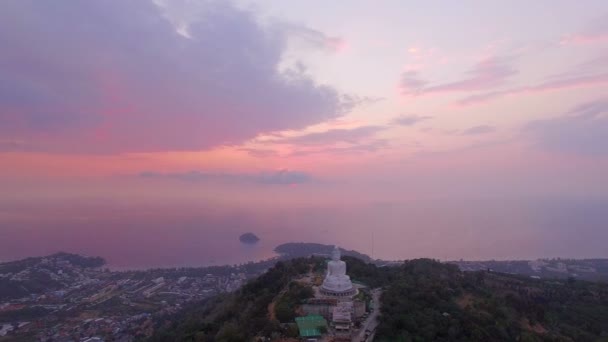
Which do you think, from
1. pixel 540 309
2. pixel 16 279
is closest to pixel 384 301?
pixel 540 309

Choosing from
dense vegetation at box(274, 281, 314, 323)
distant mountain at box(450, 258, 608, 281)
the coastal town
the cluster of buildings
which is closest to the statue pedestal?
dense vegetation at box(274, 281, 314, 323)

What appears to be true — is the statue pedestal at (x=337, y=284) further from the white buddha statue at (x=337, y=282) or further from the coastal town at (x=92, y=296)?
the coastal town at (x=92, y=296)

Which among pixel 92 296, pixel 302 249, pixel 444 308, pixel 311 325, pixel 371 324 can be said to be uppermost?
pixel 444 308

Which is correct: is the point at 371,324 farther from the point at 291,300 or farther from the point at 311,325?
the point at 291,300

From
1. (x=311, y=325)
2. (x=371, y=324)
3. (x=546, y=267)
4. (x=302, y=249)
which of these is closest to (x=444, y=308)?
(x=371, y=324)

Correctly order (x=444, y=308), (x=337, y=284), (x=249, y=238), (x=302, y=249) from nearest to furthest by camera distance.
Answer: (x=444, y=308) < (x=337, y=284) < (x=302, y=249) < (x=249, y=238)

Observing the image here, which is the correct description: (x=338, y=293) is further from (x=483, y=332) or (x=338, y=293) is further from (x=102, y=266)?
(x=102, y=266)
